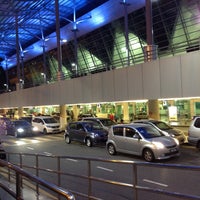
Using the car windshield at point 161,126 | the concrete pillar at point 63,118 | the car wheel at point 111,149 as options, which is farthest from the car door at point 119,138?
the concrete pillar at point 63,118

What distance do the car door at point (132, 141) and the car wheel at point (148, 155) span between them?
0.36 meters

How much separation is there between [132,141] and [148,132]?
0.88 meters

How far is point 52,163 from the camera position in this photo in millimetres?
14188

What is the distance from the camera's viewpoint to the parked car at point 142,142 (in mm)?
15422

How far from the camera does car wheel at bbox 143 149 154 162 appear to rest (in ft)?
50.9

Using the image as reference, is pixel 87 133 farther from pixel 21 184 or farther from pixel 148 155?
pixel 21 184

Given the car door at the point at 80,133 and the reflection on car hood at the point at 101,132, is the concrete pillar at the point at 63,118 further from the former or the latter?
the reflection on car hood at the point at 101,132

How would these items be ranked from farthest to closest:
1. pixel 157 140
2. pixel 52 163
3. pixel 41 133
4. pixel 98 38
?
pixel 98 38, pixel 41 133, pixel 157 140, pixel 52 163

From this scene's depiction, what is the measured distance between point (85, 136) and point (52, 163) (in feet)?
27.2

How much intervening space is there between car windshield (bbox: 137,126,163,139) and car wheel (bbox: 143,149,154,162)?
28.9 inches

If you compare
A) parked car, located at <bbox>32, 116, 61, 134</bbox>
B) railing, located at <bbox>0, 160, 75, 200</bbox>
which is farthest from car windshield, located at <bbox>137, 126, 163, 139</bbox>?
parked car, located at <bbox>32, 116, 61, 134</bbox>

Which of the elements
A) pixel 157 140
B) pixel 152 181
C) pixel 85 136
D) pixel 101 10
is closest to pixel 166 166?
pixel 152 181

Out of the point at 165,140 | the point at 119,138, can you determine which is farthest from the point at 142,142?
the point at 119,138

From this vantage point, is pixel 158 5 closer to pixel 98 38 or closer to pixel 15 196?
pixel 98 38
